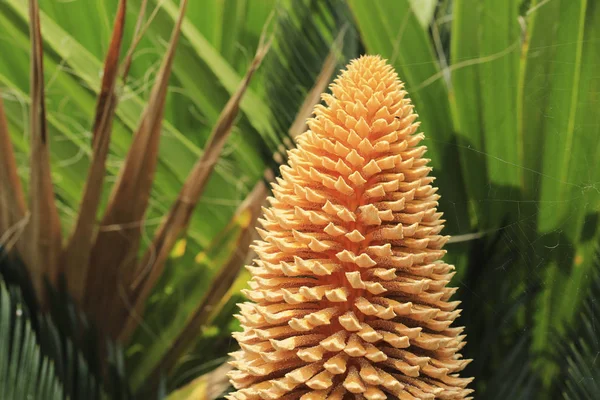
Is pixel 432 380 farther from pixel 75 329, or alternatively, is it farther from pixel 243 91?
pixel 75 329

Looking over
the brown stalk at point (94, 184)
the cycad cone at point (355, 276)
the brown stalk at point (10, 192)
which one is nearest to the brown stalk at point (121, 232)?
the brown stalk at point (94, 184)

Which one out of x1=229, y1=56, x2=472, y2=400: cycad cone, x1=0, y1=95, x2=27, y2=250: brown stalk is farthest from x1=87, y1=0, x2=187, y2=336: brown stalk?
x1=229, y1=56, x2=472, y2=400: cycad cone

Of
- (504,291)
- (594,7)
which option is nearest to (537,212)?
(504,291)

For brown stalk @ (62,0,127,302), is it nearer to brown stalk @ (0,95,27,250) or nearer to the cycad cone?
brown stalk @ (0,95,27,250)

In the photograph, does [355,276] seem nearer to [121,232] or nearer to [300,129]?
[300,129]

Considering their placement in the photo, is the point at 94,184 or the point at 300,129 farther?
the point at 94,184

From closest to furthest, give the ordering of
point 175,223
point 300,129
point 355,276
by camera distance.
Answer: point 355,276
point 300,129
point 175,223

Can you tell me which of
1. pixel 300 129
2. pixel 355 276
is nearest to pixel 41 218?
pixel 300 129
